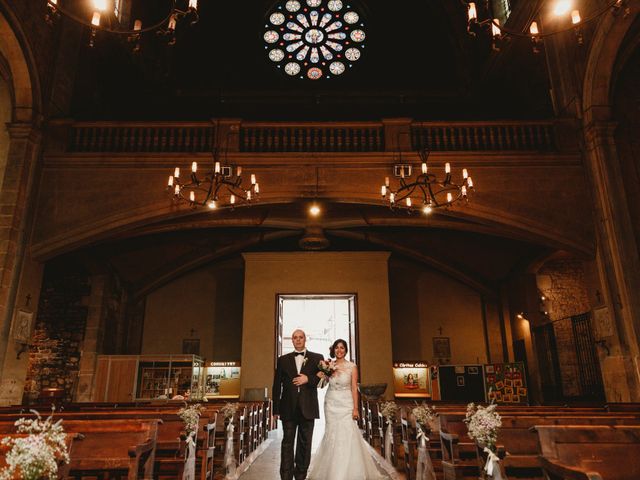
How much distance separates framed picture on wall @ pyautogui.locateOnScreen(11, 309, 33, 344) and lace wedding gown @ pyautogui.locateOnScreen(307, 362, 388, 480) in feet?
19.3

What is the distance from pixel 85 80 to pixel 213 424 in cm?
923

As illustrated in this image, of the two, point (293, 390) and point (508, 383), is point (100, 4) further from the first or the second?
point (508, 383)

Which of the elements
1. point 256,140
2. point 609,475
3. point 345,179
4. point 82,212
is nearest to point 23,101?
point 82,212

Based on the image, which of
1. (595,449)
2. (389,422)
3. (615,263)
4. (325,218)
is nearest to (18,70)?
(325,218)

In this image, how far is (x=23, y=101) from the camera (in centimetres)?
888

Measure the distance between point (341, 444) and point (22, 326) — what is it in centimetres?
627

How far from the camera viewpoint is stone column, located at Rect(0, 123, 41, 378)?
8.06 m

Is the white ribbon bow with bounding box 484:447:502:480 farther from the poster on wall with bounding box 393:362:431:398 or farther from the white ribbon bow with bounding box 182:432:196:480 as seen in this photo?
the poster on wall with bounding box 393:362:431:398

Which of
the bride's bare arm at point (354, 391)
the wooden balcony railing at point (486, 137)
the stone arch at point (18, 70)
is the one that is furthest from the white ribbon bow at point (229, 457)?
the stone arch at point (18, 70)

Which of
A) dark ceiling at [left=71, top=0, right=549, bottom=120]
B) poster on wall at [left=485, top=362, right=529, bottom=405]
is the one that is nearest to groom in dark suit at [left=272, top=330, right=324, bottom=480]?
poster on wall at [left=485, top=362, right=529, bottom=405]

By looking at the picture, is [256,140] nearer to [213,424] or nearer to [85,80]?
[85,80]

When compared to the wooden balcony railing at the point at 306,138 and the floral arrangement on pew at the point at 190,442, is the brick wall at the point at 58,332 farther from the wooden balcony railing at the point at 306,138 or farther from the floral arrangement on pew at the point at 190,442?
the floral arrangement on pew at the point at 190,442

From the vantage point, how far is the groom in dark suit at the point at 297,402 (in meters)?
4.43

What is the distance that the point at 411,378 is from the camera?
13531 mm
